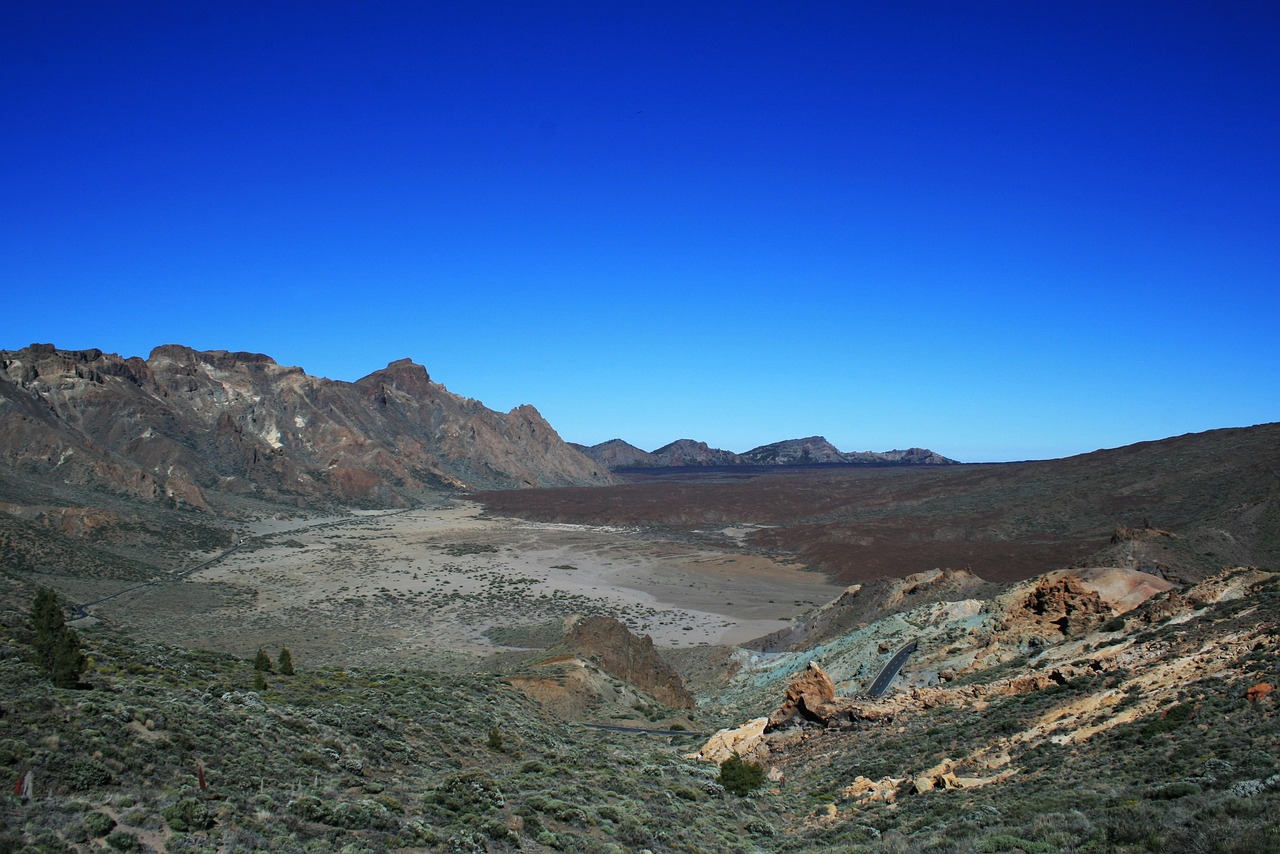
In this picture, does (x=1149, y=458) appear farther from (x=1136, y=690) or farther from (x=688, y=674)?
(x=1136, y=690)

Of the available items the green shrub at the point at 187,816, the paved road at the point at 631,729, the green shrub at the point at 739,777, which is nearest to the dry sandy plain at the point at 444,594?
the paved road at the point at 631,729

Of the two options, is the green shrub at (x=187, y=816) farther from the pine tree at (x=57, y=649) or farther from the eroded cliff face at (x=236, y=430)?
the eroded cliff face at (x=236, y=430)

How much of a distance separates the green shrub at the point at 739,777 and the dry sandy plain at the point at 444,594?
21.3 meters

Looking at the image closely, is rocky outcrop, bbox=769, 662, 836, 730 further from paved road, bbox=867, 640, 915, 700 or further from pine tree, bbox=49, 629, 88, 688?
pine tree, bbox=49, 629, 88, 688

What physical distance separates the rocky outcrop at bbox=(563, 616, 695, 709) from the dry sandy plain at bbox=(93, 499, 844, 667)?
6279 millimetres

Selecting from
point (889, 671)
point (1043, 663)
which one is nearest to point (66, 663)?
point (1043, 663)

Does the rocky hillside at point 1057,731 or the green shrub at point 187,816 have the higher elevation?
the green shrub at point 187,816

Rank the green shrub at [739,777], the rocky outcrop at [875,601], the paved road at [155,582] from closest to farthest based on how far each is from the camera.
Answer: the green shrub at [739,777], the rocky outcrop at [875,601], the paved road at [155,582]

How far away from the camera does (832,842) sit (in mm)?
12469

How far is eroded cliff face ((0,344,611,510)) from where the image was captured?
8862 cm

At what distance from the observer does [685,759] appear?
19.1m

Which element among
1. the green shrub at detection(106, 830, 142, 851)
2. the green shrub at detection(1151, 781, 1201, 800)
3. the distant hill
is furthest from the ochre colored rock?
the distant hill

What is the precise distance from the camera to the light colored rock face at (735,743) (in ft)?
65.4

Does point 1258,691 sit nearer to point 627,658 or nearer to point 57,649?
point 57,649
